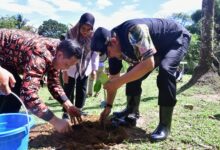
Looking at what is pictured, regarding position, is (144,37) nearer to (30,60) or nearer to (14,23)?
(30,60)

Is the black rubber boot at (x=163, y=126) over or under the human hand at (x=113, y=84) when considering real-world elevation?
under

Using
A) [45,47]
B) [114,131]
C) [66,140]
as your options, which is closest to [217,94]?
[114,131]

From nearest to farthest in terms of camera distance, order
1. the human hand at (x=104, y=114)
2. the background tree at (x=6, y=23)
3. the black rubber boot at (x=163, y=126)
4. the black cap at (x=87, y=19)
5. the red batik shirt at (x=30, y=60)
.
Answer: the red batik shirt at (x=30, y=60) < the black rubber boot at (x=163, y=126) < the human hand at (x=104, y=114) < the black cap at (x=87, y=19) < the background tree at (x=6, y=23)

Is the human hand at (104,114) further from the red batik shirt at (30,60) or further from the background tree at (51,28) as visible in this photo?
the background tree at (51,28)

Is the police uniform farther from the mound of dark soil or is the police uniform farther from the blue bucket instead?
the blue bucket

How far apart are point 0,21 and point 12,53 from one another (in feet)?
96.7

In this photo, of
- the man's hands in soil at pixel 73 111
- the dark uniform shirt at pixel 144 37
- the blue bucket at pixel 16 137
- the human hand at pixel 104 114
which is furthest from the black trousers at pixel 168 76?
the blue bucket at pixel 16 137

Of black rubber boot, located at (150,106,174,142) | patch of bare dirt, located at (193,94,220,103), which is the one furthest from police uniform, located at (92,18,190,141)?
patch of bare dirt, located at (193,94,220,103)

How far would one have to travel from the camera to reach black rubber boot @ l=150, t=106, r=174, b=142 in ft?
12.5

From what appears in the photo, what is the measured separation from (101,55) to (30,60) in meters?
0.91

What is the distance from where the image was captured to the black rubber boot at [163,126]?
3816 mm

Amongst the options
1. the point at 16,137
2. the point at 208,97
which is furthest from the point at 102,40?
the point at 208,97

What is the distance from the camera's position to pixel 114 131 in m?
4.14

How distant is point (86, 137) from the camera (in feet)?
12.8
